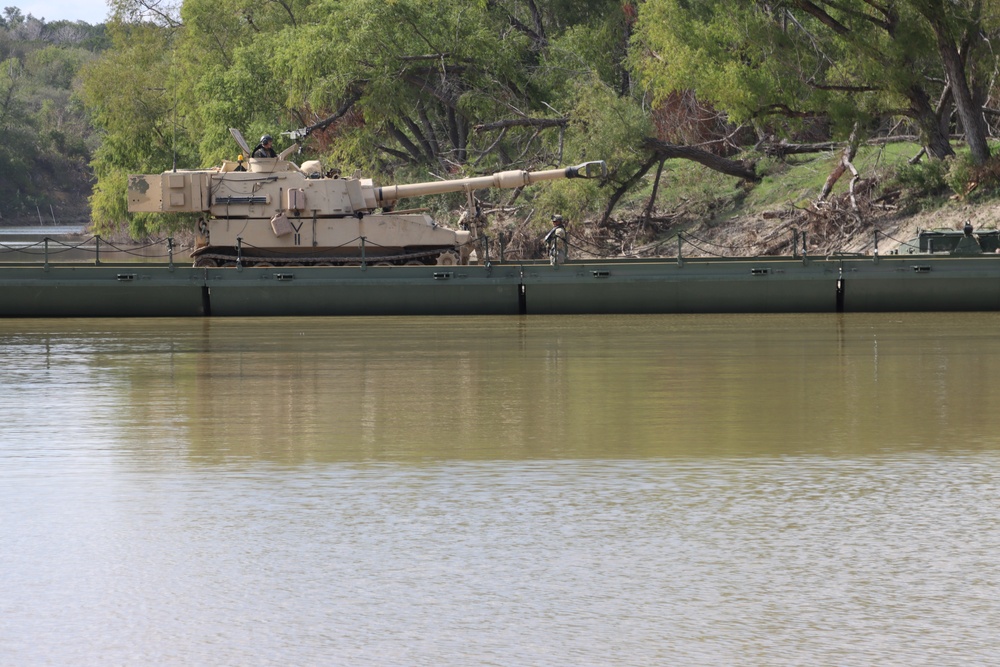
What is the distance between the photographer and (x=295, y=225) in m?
29.0

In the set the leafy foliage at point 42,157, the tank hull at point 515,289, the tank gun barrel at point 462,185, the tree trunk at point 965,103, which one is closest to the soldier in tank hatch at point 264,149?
the tank gun barrel at point 462,185

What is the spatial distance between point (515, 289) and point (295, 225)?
4.92m

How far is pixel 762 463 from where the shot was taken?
10.3m

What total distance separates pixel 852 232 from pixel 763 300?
1450cm

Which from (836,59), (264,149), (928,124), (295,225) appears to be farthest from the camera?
(836,59)

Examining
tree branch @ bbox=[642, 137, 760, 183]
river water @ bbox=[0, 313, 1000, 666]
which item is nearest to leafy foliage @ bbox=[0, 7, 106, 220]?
tree branch @ bbox=[642, 137, 760, 183]

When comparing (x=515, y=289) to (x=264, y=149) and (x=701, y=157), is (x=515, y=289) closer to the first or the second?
(x=264, y=149)

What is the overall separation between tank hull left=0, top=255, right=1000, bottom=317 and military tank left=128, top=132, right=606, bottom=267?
1914 mm

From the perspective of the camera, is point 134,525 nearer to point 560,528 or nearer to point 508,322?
point 560,528

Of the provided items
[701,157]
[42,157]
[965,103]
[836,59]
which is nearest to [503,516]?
[965,103]

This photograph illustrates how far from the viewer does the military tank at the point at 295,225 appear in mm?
28875

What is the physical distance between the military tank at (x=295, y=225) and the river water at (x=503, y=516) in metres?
12.3

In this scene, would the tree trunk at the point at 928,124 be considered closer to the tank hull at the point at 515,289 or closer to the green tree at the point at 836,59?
the green tree at the point at 836,59

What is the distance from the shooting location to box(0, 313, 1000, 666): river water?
6.35 m
